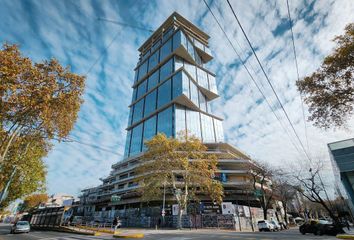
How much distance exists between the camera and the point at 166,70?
88.8 meters

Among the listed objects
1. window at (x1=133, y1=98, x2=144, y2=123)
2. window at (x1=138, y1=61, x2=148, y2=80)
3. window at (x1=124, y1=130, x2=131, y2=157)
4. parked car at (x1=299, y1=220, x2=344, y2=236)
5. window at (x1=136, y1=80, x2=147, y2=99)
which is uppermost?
window at (x1=138, y1=61, x2=148, y2=80)

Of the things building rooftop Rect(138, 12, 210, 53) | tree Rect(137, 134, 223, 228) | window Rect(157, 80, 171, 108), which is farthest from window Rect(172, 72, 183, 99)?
tree Rect(137, 134, 223, 228)

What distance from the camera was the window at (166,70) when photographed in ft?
284

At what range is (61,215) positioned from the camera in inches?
985

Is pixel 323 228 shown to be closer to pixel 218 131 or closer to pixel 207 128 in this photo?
pixel 207 128

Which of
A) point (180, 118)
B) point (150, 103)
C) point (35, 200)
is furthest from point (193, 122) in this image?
point (35, 200)

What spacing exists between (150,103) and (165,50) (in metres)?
27.2

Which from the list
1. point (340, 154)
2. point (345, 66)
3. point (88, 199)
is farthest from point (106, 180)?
point (345, 66)

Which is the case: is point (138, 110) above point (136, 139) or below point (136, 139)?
above

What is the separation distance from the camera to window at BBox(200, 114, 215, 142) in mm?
76550

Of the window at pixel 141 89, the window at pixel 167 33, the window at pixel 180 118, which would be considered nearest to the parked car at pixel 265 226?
the window at pixel 180 118

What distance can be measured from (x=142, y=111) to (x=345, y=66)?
8221 cm

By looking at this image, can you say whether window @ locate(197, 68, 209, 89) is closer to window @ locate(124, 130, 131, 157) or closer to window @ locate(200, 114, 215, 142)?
window @ locate(200, 114, 215, 142)

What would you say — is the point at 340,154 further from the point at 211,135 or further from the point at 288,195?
the point at 211,135
